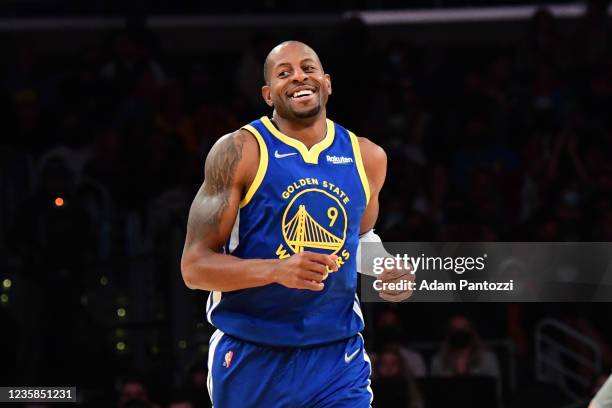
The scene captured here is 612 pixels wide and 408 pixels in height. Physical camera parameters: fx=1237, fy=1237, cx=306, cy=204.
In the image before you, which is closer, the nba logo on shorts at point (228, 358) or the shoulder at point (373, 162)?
the nba logo on shorts at point (228, 358)

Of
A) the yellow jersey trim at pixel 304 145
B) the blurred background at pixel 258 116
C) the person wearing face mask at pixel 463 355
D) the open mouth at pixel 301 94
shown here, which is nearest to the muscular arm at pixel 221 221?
the yellow jersey trim at pixel 304 145

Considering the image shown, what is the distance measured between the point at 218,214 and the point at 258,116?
5710mm

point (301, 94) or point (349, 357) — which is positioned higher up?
point (301, 94)

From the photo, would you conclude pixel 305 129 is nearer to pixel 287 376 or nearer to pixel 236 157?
pixel 236 157

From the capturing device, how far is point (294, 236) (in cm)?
475

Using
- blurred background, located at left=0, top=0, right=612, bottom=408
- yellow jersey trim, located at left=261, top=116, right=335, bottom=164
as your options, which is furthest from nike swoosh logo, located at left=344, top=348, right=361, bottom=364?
blurred background, located at left=0, top=0, right=612, bottom=408

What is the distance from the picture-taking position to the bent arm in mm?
4656

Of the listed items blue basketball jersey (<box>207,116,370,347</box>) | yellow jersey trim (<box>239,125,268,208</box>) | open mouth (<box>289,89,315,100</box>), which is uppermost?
open mouth (<box>289,89,315,100</box>)

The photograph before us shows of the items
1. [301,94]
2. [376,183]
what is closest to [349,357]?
[376,183]

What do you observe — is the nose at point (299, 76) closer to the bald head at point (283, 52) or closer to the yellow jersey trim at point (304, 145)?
the bald head at point (283, 52)

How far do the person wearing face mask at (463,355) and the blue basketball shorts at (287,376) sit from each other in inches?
138

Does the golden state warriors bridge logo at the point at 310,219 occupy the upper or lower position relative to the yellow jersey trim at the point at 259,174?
lower

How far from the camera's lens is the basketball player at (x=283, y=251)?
15.6 feet

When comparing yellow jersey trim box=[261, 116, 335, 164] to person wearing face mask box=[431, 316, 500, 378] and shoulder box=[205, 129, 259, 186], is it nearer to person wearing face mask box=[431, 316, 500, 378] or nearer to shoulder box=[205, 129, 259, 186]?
shoulder box=[205, 129, 259, 186]
